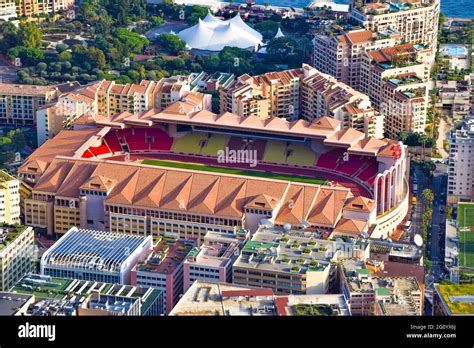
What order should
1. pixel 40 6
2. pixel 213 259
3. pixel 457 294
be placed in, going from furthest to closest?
pixel 40 6
pixel 213 259
pixel 457 294

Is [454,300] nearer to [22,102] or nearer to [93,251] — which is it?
[93,251]

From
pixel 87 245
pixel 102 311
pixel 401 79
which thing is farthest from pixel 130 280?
pixel 401 79

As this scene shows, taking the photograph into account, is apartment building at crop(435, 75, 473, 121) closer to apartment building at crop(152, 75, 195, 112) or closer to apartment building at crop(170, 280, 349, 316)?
apartment building at crop(152, 75, 195, 112)

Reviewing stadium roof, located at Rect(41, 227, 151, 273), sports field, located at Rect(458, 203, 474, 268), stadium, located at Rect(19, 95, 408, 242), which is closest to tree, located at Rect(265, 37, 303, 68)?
stadium, located at Rect(19, 95, 408, 242)

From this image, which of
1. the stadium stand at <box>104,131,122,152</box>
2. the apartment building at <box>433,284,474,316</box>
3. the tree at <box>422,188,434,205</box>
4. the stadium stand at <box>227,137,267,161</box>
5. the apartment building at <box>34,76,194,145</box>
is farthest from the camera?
the apartment building at <box>34,76,194,145</box>

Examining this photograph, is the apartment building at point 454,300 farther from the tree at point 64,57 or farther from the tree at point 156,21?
the tree at point 156,21

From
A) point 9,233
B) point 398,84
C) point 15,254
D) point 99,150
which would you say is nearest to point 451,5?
point 398,84

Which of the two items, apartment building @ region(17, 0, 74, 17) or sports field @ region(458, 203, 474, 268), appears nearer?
sports field @ region(458, 203, 474, 268)
